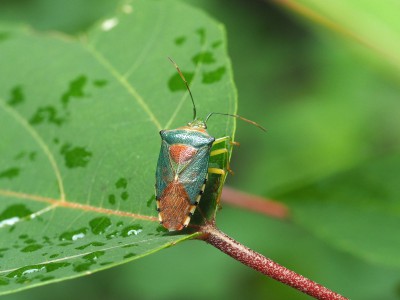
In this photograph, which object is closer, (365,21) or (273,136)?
(365,21)

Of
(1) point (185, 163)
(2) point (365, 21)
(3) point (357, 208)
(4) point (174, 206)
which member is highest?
(2) point (365, 21)

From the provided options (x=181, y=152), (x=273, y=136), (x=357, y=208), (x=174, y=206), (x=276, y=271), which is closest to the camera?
(x=276, y=271)

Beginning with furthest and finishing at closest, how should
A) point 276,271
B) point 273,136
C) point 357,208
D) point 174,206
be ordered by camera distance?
1. point 273,136
2. point 357,208
3. point 174,206
4. point 276,271

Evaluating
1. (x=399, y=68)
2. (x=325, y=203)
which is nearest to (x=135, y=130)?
(x=325, y=203)

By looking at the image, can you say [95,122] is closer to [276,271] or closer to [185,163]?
[185,163]

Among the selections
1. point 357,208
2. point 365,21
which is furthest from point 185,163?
point 365,21

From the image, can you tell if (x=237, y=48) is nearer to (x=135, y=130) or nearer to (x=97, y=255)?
(x=135, y=130)

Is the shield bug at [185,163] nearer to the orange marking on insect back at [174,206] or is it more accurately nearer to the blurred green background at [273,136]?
the orange marking on insect back at [174,206]

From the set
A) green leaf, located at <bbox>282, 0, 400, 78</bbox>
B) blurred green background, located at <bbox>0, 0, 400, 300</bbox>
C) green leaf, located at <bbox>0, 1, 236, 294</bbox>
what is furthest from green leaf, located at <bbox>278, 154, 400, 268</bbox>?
blurred green background, located at <bbox>0, 0, 400, 300</bbox>

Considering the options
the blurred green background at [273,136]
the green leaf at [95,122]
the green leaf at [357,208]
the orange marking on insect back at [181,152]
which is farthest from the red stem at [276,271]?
the blurred green background at [273,136]
